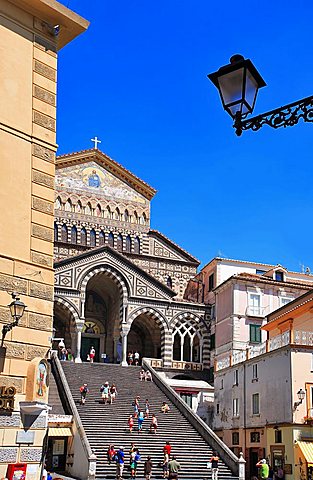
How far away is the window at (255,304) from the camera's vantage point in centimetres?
4172

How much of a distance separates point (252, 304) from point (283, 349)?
39.5ft

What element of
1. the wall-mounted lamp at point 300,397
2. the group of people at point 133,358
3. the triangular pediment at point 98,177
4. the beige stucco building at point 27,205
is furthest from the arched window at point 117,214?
the beige stucco building at point 27,205

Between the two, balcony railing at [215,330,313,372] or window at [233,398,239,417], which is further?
window at [233,398,239,417]

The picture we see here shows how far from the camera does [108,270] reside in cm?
4162

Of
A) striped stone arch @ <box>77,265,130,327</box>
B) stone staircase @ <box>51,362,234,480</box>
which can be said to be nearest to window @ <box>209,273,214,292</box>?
striped stone arch @ <box>77,265,130,327</box>

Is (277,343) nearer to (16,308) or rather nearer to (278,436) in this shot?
(278,436)

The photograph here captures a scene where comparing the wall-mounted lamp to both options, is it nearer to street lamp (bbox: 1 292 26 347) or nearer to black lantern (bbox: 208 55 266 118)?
street lamp (bbox: 1 292 26 347)

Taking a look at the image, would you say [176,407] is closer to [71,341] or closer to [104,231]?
[71,341]

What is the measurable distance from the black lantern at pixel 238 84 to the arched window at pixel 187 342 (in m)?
36.8

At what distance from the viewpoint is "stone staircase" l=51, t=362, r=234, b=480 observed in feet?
86.0

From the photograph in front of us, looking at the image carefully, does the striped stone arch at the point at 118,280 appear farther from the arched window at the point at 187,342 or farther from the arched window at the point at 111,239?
the arched window at the point at 111,239

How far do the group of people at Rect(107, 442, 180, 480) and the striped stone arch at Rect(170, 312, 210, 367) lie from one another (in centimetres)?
1670

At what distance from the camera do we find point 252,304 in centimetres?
4184

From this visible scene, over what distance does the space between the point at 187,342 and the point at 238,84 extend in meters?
38.5
